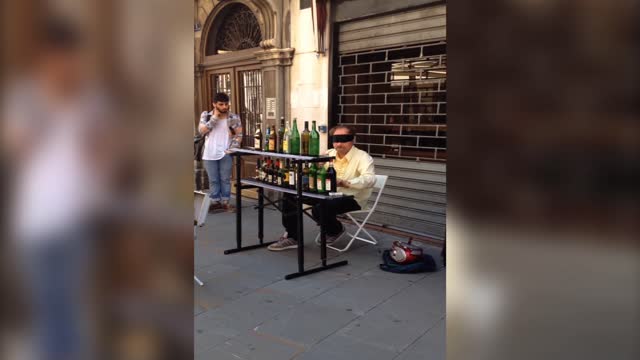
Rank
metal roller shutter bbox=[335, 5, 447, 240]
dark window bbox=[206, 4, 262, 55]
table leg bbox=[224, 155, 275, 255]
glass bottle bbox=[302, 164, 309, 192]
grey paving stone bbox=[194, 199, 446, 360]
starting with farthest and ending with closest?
dark window bbox=[206, 4, 262, 55], metal roller shutter bbox=[335, 5, 447, 240], table leg bbox=[224, 155, 275, 255], glass bottle bbox=[302, 164, 309, 192], grey paving stone bbox=[194, 199, 446, 360]

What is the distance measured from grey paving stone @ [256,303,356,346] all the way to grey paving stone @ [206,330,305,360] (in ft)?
0.24

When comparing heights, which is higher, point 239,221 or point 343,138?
point 343,138

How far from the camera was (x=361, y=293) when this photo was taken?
14.6ft

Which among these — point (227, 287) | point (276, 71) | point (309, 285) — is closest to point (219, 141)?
point (276, 71)

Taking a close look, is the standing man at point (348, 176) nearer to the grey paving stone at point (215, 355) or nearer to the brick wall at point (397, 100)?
the brick wall at point (397, 100)

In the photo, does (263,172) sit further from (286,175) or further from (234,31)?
(234,31)

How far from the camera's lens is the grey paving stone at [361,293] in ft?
13.6

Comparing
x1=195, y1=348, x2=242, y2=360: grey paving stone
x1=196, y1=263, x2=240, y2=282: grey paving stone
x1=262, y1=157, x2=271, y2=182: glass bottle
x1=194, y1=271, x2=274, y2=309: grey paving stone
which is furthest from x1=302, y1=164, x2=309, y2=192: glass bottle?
x1=195, y1=348, x2=242, y2=360: grey paving stone

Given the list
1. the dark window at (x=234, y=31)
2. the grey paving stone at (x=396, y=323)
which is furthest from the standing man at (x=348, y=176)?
the dark window at (x=234, y=31)
